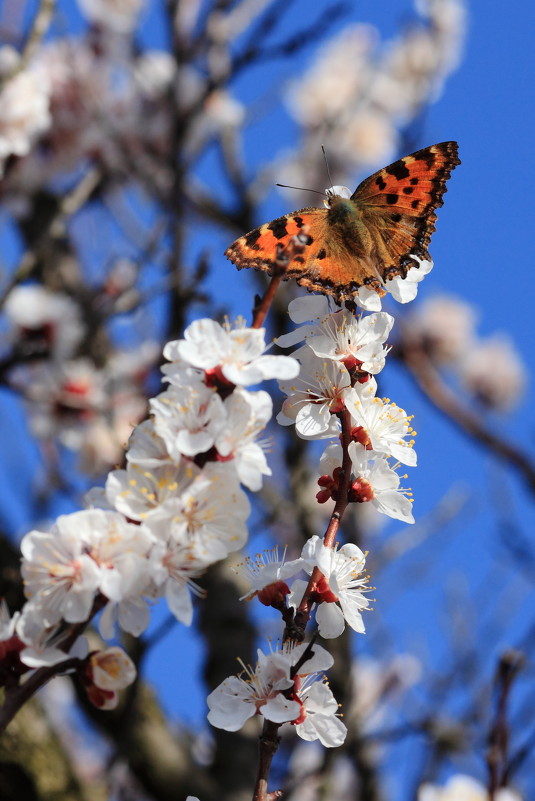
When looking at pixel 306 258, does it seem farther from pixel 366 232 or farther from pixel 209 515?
pixel 209 515

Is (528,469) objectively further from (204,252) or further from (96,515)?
(96,515)

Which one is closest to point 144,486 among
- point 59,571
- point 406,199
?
point 59,571

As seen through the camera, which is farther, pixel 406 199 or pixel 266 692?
pixel 406 199

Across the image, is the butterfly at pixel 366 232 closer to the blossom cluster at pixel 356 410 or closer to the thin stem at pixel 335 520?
the blossom cluster at pixel 356 410

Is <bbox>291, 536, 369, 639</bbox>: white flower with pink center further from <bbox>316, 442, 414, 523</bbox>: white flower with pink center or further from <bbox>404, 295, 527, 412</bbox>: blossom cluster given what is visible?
<bbox>404, 295, 527, 412</bbox>: blossom cluster

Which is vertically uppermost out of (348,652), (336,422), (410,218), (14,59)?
(14,59)

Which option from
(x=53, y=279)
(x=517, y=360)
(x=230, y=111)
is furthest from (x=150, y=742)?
(x=517, y=360)
